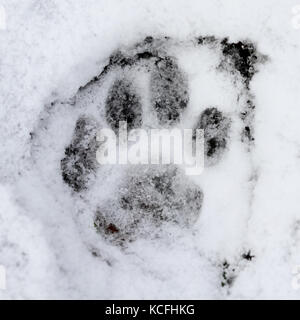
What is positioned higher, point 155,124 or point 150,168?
point 155,124
